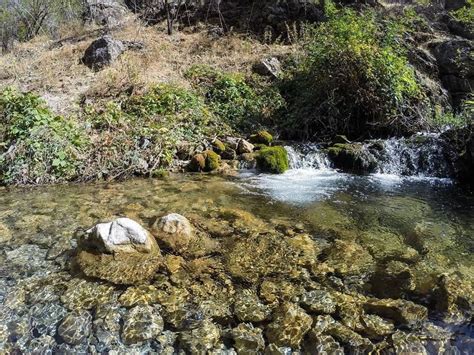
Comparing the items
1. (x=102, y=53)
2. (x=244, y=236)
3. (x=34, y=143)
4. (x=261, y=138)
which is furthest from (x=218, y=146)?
(x=102, y=53)

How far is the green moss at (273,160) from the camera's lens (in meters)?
8.30

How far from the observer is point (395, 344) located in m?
2.95

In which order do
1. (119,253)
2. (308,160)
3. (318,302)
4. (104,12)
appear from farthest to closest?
(104,12) < (308,160) < (119,253) < (318,302)

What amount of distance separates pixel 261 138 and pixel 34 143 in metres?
4.83

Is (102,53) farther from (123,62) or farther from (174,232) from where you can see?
(174,232)

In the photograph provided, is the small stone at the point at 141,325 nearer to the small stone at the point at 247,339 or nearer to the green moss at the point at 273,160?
the small stone at the point at 247,339

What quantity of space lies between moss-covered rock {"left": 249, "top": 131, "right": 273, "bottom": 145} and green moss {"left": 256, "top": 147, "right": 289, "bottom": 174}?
987 millimetres

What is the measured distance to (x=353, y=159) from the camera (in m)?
8.51

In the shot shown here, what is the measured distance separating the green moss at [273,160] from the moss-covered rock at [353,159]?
107 cm

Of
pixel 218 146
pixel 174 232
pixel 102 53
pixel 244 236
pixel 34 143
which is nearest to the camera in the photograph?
pixel 174 232

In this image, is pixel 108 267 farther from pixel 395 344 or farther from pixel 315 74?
pixel 315 74

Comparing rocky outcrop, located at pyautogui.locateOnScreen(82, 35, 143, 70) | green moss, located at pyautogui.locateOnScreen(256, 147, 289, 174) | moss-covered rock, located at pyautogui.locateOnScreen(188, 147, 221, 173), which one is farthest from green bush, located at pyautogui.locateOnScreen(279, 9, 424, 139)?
rocky outcrop, located at pyautogui.locateOnScreen(82, 35, 143, 70)

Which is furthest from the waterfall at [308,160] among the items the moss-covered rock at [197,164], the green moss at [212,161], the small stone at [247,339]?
the small stone at [247,339]

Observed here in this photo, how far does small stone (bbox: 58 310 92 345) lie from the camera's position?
9.86ft
